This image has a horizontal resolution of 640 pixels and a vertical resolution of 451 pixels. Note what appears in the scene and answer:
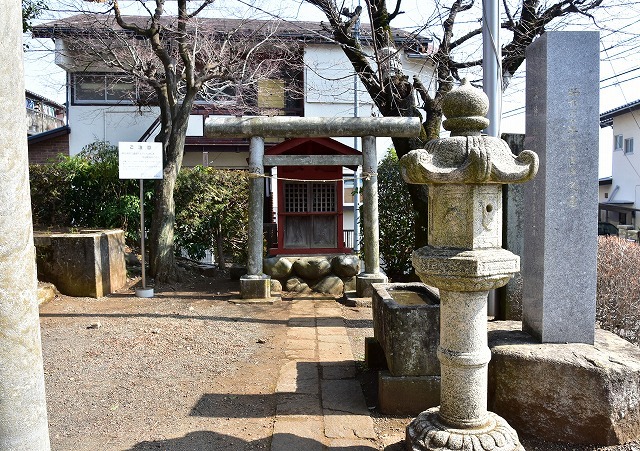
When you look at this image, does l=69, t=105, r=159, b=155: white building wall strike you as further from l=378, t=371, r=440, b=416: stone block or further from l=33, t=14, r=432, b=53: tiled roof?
l=378, t=371, r=440, b=416: stone block

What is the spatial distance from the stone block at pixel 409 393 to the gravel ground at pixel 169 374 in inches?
4.1

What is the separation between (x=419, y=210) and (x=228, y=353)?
4550 millimetres

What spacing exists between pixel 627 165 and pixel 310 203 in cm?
1980

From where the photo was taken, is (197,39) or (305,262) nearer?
(305,262)

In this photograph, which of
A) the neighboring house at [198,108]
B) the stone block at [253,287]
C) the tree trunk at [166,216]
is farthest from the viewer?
the neighboring house at [198,108]

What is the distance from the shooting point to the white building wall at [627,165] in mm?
21734

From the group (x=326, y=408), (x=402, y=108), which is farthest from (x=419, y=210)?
(x=326, y=408)

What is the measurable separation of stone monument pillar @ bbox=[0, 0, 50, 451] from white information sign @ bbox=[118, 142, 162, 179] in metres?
6.83

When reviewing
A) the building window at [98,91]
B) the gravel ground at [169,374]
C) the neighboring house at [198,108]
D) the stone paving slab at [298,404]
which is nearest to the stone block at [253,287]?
the gravel ground at [169,374]

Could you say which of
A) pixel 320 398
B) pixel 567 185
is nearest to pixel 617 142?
pixel 567 185

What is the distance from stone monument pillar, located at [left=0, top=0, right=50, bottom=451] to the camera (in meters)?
1.68

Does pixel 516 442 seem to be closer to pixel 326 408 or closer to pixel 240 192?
pixel 326 408

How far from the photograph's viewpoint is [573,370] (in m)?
3.37

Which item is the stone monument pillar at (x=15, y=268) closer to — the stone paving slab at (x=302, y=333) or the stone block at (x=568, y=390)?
the stone block at (x=568, y=390)
